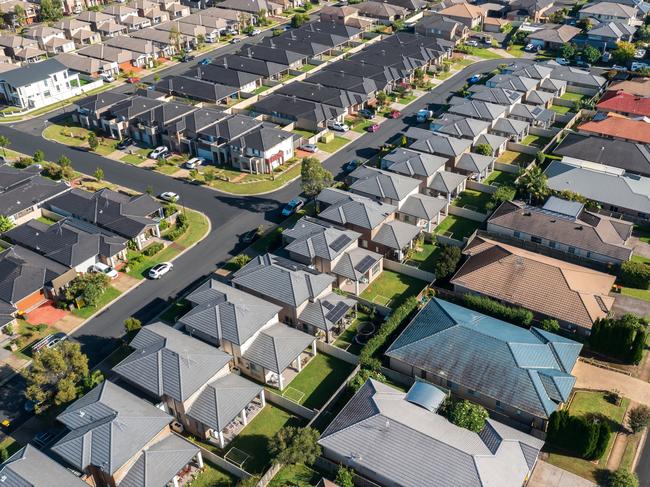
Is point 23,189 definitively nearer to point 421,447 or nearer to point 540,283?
point 421,447

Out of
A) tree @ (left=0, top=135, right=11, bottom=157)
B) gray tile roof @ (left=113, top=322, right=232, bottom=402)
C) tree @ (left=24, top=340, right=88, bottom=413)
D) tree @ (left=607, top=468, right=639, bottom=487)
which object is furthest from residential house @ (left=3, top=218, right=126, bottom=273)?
tree @ (left=607, top=468, right=639, bottom=487)

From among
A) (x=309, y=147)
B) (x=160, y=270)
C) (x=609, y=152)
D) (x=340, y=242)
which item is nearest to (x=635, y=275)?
(x=609, y=152)

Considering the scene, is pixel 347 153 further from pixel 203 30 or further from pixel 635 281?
pixel 203 30

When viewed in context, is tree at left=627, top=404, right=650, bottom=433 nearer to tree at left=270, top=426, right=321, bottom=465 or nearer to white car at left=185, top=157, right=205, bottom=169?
tree at left=270, top=426, right=321, bottom=465

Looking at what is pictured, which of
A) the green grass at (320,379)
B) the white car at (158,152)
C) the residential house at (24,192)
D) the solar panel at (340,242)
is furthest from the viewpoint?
the white car at (158,152)

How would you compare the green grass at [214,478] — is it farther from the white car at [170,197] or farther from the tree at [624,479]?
the white car at [170,197]

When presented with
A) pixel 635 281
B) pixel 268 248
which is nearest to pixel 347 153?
pixel 268 248

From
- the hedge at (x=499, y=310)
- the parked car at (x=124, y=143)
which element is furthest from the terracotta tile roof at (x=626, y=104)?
the parked car at (x=124, y=143)
